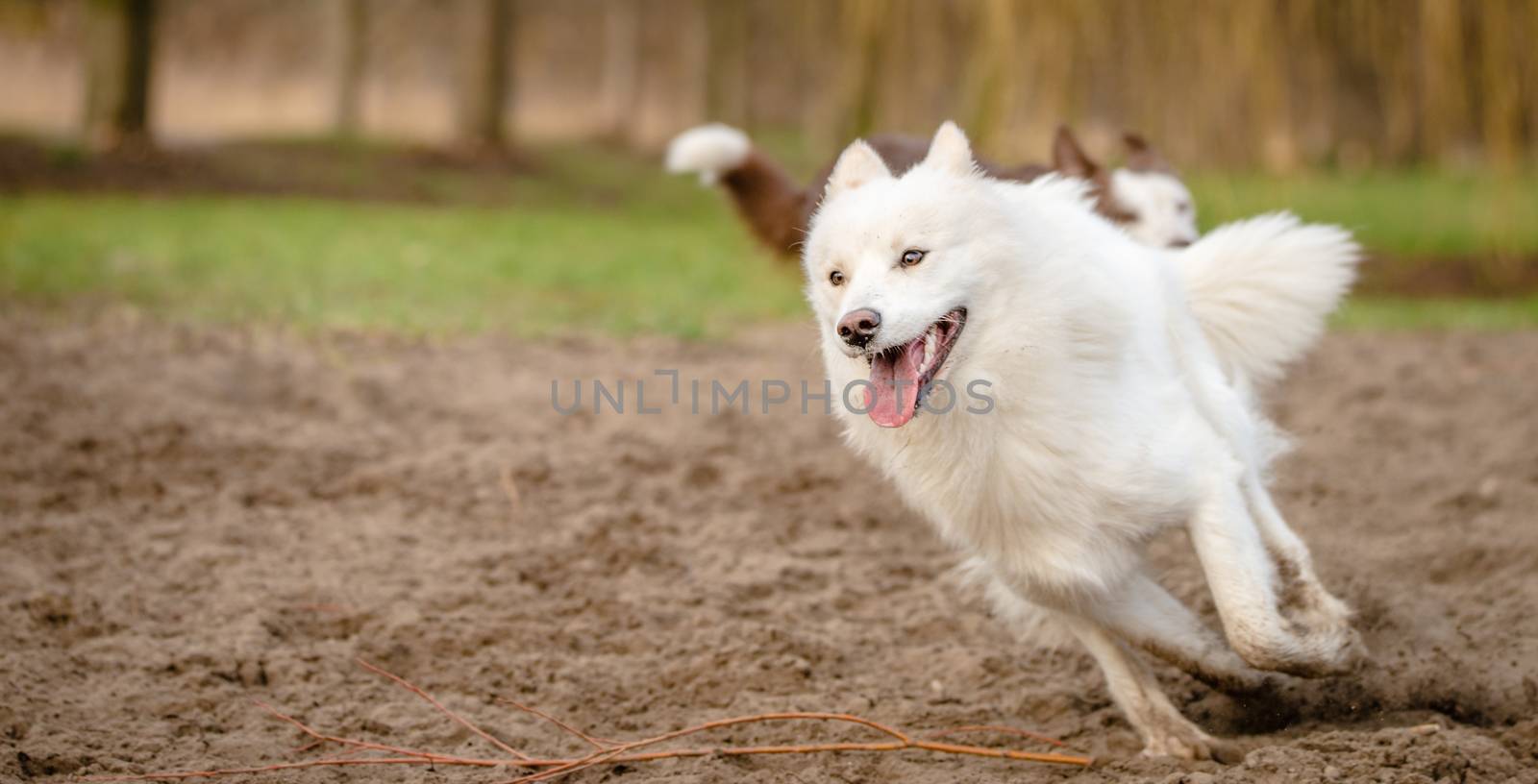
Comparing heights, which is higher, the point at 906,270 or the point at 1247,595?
the point at 906,270

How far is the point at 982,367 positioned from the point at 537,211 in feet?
45.9

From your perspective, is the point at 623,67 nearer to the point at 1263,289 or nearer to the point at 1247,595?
the point at 1263,289

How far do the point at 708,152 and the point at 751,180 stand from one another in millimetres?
339

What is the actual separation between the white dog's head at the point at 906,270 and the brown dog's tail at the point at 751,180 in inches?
93.5

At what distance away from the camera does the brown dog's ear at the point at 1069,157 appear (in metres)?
5.31

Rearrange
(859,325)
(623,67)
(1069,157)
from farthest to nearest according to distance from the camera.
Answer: (623,67), (1069,157), (859,325)

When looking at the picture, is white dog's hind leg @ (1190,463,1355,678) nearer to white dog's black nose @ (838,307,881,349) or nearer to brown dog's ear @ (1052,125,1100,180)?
white dog's black nose @ (838,307,881,349)

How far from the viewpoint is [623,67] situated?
26.8m

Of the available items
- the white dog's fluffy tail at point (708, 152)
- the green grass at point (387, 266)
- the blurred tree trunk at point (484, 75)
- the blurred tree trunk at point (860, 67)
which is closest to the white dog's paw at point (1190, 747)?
the white dog's fluffy tail at point (708, 152)

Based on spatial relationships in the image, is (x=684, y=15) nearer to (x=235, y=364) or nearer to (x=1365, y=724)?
(x=235, y=364)

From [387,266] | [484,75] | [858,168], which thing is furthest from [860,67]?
[484,75]

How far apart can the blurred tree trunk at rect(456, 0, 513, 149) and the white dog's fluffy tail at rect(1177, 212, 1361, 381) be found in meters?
16.4

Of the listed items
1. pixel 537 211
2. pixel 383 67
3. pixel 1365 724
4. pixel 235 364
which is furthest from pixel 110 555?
pixel 383 67

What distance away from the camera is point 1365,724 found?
11.3 ft
